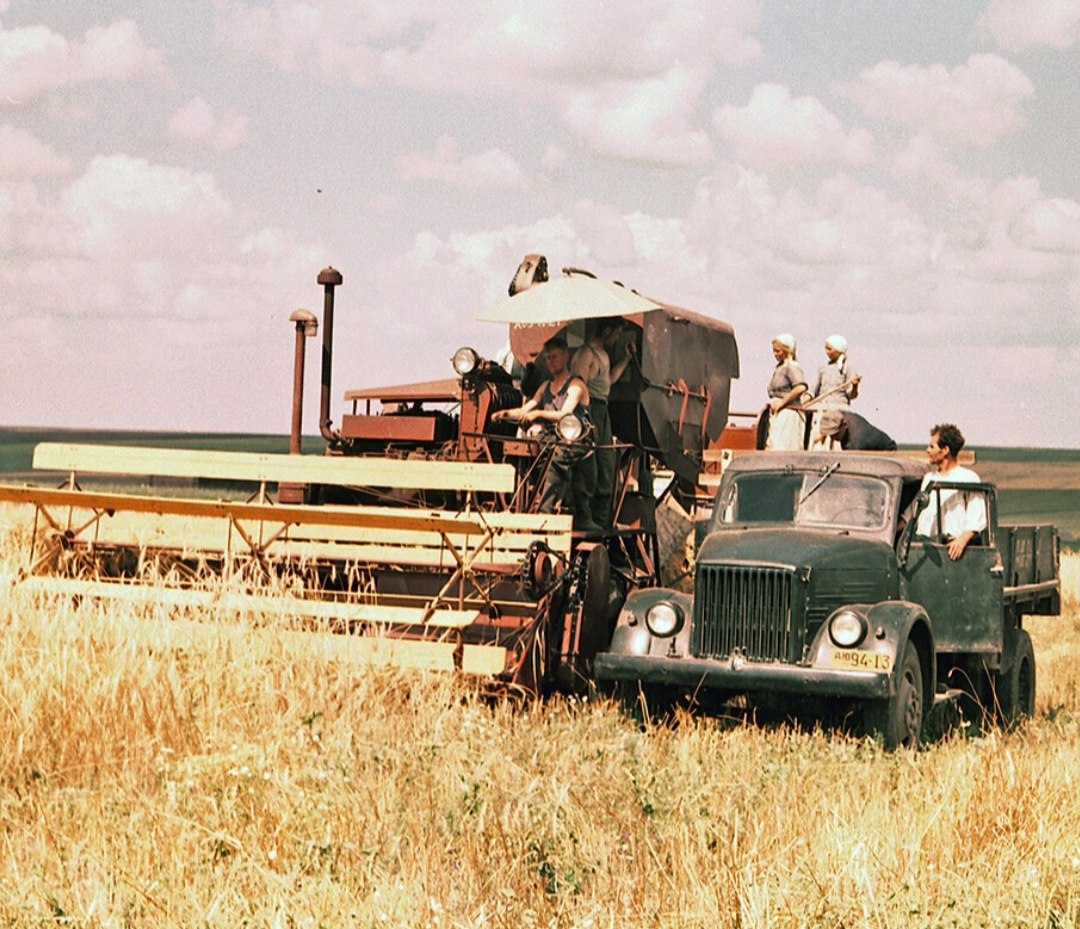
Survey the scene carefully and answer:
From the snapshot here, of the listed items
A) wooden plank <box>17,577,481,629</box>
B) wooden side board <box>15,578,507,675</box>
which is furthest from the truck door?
wooden plank <box>17,577,481,629</box>

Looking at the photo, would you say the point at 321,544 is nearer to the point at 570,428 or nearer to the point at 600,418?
the point at 570,428

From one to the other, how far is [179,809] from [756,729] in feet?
14.5

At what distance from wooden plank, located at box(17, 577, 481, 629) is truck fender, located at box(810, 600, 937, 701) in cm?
227

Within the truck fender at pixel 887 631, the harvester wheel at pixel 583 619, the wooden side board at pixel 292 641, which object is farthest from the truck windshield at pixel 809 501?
the wooden side board at pixel 292 641

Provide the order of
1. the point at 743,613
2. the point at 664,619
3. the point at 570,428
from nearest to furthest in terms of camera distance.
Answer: the point at 743,613 < the point at 664,619 < the point at 570,428

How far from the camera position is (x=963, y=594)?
38.0 feet

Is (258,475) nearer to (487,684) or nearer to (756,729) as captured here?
(487,684)

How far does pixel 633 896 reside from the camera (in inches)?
231

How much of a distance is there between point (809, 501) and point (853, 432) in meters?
3.53

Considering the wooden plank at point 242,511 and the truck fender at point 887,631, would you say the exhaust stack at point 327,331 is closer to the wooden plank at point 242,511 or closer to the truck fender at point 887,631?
A: the wooden plank at point 242,511

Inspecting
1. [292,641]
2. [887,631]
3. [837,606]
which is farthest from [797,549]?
[292,641]

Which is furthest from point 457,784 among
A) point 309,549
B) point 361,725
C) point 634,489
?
point 634,489

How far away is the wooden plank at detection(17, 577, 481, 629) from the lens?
32.8ft

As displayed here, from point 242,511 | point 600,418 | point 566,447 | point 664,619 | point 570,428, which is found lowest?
point 664,619
